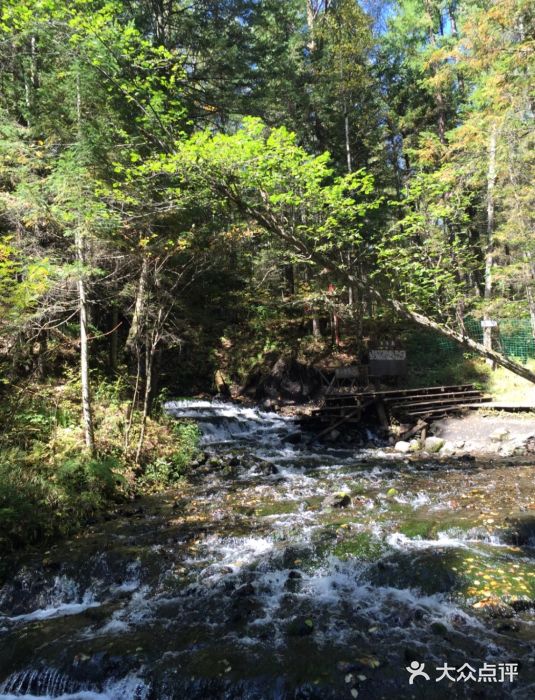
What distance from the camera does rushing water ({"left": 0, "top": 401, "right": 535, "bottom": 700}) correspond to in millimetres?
4039

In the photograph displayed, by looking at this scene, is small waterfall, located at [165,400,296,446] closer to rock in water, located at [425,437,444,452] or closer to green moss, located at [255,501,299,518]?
rock in water, located at [425,437,444,452]

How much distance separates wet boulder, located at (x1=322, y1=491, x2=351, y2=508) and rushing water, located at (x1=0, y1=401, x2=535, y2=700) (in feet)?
0.13

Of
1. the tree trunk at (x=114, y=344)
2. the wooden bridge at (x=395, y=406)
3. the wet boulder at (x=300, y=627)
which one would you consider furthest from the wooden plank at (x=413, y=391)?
the wet boulder at (x=300, y=627)

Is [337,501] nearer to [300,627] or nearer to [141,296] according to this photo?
[300,627]

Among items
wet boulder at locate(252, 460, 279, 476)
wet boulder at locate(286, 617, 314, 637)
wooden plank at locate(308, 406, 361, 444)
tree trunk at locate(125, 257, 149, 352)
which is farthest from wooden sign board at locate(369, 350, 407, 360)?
wet boulder at locate(286, 617, 314, 637)

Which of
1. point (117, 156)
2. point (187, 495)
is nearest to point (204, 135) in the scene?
point (117, 156)

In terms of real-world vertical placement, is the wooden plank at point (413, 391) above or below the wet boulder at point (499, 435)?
above

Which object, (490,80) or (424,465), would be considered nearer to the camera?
(490,80)

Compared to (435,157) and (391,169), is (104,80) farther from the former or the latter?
(391,169)

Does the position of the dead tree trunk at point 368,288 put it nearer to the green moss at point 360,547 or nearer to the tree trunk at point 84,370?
the green moss at point 360,547

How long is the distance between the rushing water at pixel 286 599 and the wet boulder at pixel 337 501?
0.13 feet

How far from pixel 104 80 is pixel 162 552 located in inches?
375

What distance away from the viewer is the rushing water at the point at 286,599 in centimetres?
404

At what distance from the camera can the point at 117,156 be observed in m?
10.2
